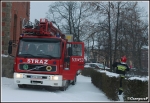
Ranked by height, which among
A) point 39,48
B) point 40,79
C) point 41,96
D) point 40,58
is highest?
point 39,48

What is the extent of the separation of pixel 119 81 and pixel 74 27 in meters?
35.8

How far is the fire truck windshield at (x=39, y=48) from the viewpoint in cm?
1234

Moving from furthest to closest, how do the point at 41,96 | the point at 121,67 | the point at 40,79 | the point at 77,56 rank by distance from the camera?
the point at 77,56
the point at 40,79
the point at 121,67
the point at 41,96

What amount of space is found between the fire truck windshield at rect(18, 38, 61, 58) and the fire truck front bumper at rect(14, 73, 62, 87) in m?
0.96

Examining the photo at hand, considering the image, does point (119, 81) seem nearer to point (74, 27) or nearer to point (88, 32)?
point (88, 32)

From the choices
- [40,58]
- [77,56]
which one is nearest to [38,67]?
[40,58]

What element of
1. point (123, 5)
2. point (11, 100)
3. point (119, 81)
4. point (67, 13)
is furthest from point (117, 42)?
point (67, 13)

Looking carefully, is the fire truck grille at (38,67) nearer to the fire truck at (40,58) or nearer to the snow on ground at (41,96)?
the fire truck at (40,58)

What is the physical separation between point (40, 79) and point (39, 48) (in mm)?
1517

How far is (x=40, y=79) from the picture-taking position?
12094 mm

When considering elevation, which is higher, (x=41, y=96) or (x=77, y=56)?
(x=77, y=56)

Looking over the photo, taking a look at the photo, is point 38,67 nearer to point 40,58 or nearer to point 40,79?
point 40,58

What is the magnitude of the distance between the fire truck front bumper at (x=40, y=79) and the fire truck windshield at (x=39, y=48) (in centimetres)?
96

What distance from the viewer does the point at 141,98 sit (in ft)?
31.3
